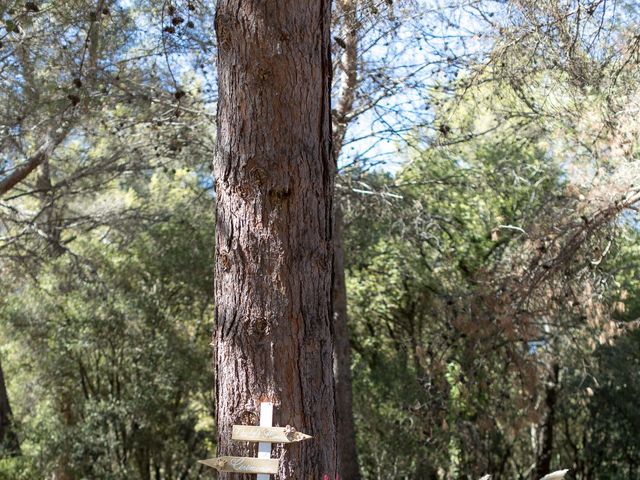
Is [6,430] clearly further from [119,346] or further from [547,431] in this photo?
[547,431]

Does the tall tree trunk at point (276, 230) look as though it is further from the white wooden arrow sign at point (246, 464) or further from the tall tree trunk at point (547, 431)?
the tall tree trunk at point (547, 431)

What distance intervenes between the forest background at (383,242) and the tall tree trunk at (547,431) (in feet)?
0.10

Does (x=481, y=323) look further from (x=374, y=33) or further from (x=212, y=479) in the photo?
(x=212, y=479)

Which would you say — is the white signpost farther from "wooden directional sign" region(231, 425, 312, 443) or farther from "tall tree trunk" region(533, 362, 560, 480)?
"tall tree trunk" region(533, 362, 560, 480)

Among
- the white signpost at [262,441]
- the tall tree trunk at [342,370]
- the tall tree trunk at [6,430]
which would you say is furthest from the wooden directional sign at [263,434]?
the tall tree trunk at [6,430]

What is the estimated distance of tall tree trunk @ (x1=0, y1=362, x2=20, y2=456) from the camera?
410 inches

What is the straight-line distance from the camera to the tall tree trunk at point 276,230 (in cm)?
326

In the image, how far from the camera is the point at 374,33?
28.3 ft

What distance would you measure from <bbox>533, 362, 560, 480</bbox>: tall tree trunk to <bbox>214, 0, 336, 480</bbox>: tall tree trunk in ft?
32.8

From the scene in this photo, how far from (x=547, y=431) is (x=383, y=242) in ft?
13.0

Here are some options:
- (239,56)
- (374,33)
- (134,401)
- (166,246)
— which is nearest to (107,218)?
(166,246)

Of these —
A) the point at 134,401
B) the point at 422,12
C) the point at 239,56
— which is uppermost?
the point at 422,12

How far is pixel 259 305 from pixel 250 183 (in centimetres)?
47

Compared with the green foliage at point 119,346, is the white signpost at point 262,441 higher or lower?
lower
